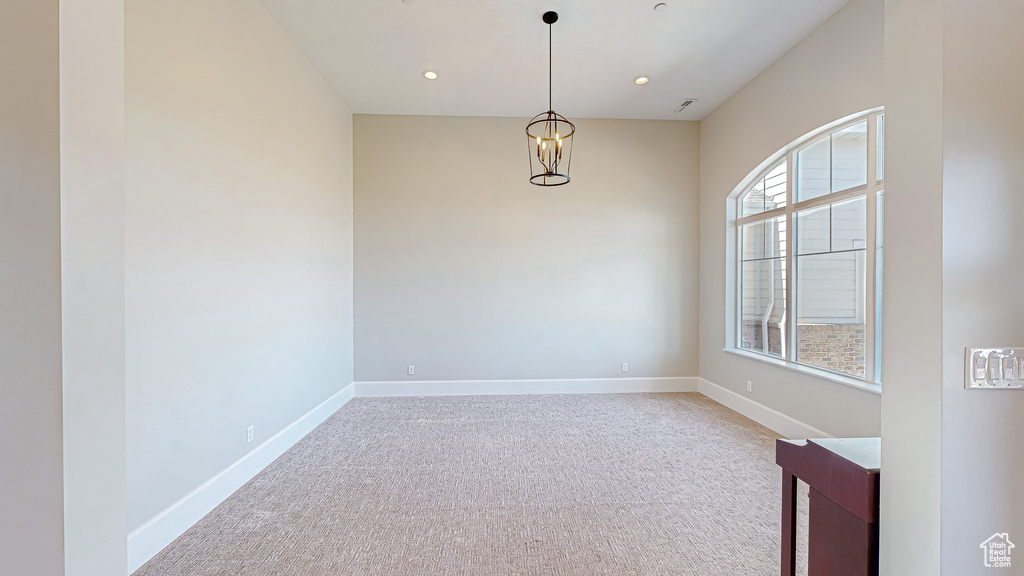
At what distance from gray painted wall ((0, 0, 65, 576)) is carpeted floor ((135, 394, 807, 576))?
4.61ft

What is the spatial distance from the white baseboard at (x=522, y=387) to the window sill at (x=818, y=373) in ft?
3.47

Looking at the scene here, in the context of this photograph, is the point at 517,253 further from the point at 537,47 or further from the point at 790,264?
the point at 790,264

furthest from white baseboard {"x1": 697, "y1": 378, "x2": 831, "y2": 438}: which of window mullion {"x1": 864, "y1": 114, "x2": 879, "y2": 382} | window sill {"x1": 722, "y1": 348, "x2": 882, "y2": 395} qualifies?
window mullion {"x1": 864, "y1": 114, "x2": 879, "y2": 382}

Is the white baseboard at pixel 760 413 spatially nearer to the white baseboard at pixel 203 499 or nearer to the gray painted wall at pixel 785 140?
the gray painted wall at pixel 785 140

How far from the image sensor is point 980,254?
38.6 inches

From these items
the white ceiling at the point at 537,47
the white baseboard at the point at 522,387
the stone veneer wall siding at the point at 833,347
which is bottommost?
the white baseboard at the point at 522,387

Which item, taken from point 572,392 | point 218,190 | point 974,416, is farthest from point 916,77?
point 572,392

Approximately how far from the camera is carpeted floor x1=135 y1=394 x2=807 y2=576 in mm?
2062

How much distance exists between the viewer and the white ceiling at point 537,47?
3.12m

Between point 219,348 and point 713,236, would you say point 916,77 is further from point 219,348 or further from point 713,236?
point 713,236

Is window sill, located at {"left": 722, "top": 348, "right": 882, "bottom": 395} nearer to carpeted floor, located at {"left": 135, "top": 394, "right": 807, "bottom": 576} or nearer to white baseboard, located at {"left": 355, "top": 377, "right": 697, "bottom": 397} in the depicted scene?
carpeted floor, located at {"left": 135, "top": 394, "right": 807, "bottom": 576}

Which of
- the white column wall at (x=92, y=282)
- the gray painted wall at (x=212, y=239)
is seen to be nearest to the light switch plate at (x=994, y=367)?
the white column wall at (x=92, y=282)

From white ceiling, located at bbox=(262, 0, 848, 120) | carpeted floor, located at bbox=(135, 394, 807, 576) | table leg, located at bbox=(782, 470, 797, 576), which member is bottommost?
carpeted floor, located at bbox=(135, 394, 807, 576)

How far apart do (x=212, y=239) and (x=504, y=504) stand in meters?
2.44
